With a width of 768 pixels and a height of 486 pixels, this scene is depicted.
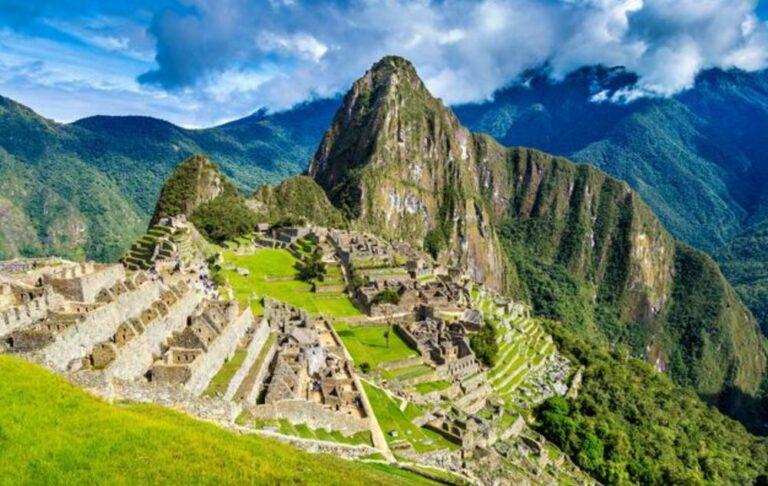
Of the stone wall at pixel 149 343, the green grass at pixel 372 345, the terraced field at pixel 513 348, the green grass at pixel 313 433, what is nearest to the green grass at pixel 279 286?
the green grass at pixel 372 345

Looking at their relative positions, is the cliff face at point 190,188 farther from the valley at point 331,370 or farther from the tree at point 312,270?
the tree at point 312,270

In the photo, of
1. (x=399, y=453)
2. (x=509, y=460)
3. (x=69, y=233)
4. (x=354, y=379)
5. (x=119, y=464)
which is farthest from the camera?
(x=69, y=233)

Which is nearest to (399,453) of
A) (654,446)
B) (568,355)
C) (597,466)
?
(597,466)

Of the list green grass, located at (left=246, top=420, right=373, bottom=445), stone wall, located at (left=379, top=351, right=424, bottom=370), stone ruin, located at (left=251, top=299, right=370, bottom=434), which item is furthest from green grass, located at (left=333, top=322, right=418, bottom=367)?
green grass, located at (left=246, top=420, right=373, bottom=445)

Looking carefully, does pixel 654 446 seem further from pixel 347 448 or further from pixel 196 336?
pixel 196 336

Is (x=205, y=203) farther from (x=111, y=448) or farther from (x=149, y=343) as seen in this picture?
(x=111, y=448)
